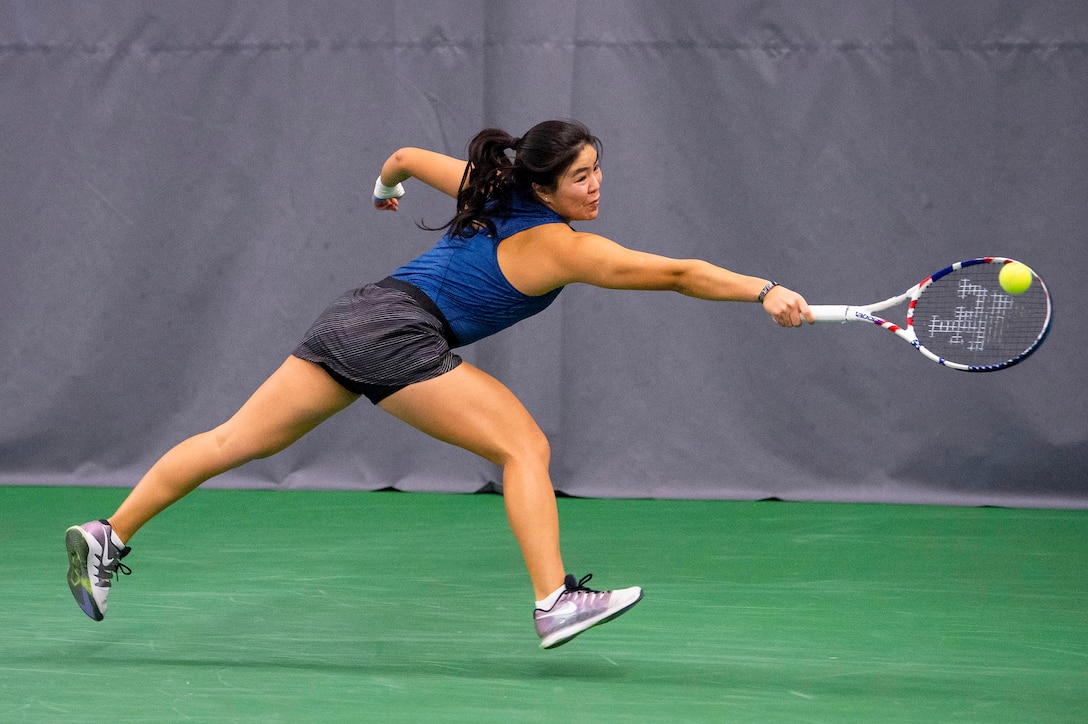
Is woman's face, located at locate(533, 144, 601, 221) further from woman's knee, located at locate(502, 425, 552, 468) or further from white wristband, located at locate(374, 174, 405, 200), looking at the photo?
white wristband, located at locate(374, 174, 405, 200)

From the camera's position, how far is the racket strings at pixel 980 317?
440 centimetres

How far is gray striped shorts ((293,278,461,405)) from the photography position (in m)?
2.84

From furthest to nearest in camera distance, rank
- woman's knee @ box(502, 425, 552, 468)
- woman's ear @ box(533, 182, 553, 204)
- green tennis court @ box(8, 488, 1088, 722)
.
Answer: woman's ear @ box(533, 182, 553, 204), woman's knee @ box(502, 425, 552, 468), green tennis court @ box(8, 488, 1088, 722)

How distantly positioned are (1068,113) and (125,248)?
13.3 ft

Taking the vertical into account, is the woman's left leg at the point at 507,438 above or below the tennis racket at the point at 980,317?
below

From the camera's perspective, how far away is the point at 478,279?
291 cm

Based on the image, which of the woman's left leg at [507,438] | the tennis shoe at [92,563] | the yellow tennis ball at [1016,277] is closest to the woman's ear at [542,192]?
the woman's left leg at [507,438]

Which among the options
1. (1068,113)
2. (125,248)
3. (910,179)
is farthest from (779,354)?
(125,248)

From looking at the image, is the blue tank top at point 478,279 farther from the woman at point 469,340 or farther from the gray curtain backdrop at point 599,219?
the gray curtain backdrop at point 599,219

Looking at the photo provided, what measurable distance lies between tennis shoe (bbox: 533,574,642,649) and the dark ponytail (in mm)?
833

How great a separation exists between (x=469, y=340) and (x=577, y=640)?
763mm

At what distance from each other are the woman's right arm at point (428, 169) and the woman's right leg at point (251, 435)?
615 mm

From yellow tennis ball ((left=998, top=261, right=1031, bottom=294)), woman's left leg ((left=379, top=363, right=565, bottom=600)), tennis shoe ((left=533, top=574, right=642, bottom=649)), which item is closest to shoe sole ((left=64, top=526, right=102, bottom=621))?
woman's left leg ((left=379, top=363, right=565, bottom=600))

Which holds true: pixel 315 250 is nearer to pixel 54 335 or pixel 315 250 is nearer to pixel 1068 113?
pixel 54 335
